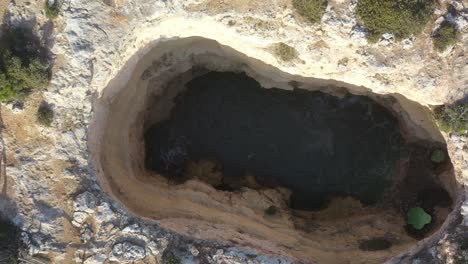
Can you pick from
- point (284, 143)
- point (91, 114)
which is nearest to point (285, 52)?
point (284, 143)

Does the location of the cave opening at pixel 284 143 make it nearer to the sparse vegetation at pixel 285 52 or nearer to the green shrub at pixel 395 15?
the sparse vegetation at pixel 285 52

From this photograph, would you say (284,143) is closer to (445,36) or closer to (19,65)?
(445,36)

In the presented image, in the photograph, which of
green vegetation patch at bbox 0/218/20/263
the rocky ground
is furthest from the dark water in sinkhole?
green vegetation patch at bbox 0/218/20/263

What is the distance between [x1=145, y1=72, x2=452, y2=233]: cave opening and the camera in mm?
23188

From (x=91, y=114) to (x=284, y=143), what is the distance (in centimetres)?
993

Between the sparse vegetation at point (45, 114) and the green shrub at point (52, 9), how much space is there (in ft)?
11.3

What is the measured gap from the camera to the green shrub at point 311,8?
17406 millimetres

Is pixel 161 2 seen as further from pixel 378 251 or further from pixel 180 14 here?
pixel 378 251

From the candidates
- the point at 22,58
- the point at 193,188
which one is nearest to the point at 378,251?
the point at 193,188

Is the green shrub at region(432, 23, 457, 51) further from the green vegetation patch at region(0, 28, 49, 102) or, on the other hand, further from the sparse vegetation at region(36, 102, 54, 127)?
the sparse vegetation at region(36, 102, 54, 127)

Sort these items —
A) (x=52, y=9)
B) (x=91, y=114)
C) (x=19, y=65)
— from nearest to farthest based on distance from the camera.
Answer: (x=19, y=65)
(x=52, y=9)
(x=91, y=114)

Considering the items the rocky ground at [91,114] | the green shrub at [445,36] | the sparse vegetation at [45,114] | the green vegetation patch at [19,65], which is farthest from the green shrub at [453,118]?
the green vegetation patch at [19,65]

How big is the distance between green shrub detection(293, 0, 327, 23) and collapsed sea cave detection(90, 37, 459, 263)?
3.90 meters

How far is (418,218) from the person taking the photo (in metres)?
21.1
